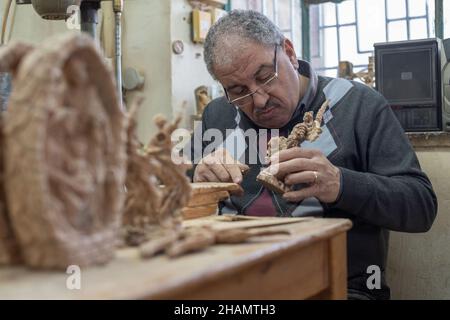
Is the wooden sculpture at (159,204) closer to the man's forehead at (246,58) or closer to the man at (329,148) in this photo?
the man at (329,148)

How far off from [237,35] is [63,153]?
1146 millimetres

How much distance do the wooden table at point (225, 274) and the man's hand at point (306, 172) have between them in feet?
→ 1.05

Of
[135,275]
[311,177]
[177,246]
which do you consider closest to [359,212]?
[311,177]

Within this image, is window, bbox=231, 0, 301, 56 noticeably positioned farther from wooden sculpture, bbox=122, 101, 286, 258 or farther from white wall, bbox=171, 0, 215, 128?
wooden sculpture, bbox=122, 101, 286, 258

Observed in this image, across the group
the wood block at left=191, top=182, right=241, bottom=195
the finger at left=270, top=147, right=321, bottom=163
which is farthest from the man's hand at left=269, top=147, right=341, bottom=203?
the wood block at left=191, top=182, right=241, bottom=195

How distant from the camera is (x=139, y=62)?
9.81 feet

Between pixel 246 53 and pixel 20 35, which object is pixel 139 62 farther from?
pixel 246 53

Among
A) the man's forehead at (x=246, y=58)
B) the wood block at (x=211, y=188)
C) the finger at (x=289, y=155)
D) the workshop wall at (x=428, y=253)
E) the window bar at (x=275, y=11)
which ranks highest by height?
the window bar at (x=275, y=11)

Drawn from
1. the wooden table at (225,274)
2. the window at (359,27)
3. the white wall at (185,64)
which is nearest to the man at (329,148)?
the wooden table at (225,274)

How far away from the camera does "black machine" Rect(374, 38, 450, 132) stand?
2.44 metres

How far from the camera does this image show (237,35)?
1815 mm

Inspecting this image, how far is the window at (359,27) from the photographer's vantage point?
3.13m

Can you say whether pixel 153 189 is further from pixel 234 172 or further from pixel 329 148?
pixel 329 148

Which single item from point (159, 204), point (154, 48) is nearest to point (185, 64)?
point (154, 48)
